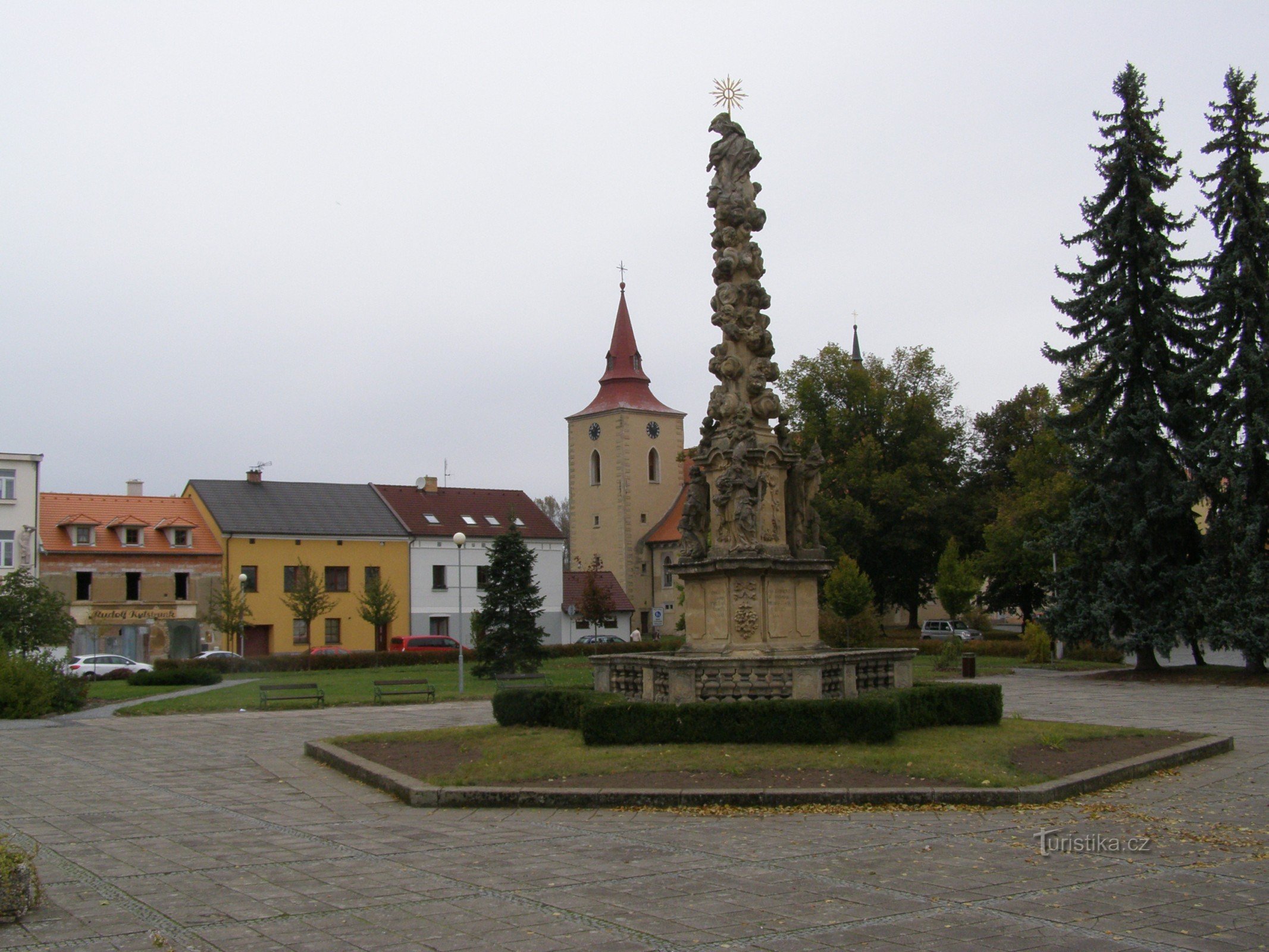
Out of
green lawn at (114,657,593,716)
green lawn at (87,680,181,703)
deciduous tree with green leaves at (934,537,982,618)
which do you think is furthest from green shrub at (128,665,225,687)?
deciduous tree with green leaves at (934,537,982,618)

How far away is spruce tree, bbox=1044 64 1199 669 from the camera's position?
3284 cm

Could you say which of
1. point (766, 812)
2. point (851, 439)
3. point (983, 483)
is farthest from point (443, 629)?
point (766, 812)

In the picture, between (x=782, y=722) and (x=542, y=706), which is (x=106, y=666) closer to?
(x=542, y=706)

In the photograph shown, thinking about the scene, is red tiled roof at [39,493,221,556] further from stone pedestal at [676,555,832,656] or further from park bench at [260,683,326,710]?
stone pedestal at [676,555,832,656]

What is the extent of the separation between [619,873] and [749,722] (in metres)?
5.34

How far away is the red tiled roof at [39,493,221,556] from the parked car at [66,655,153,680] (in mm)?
10490

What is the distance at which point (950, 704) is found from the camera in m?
15.8

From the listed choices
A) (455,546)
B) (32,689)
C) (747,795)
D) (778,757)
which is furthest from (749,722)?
(455,546)

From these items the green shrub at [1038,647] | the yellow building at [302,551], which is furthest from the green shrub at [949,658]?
the yellow building at [302,551]

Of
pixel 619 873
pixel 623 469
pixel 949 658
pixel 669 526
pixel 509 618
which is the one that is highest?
pixel 623 469

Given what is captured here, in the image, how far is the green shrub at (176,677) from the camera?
117 ft

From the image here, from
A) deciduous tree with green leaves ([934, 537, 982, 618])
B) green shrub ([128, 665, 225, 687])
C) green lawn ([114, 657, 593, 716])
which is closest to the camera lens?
green lawn ([114, 657, 593, 716])

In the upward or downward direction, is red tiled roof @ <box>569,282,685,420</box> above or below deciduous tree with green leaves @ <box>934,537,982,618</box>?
above

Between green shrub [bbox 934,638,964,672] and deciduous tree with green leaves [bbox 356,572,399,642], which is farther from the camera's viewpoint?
deciduous tree with green leaves [bbox 356,572,399,642]
